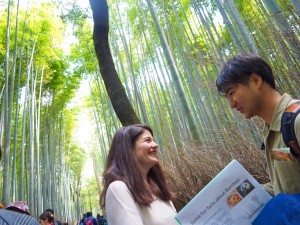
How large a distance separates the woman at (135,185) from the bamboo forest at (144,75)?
115cm

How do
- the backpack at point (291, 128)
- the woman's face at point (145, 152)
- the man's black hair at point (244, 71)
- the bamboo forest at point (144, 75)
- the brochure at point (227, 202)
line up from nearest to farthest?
1. the backpack at point (291, 128)
2. the brochure at point (227, 202)
3. the man's black hair at point (244, 71)
4. the woman's face at point (145, 152)
5. the bamboo forest at point (144, 75)

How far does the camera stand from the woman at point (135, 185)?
3.22ft

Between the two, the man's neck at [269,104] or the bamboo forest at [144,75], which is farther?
the bamboo forest at [144,75]

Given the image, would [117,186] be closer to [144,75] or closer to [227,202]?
[227,202]

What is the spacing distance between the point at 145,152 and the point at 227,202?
43 centimetres

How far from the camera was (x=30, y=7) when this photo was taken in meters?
8.81

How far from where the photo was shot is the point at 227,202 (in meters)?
0.94

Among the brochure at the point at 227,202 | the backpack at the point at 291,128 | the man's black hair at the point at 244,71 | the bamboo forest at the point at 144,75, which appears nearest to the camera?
the backpack at the point at 291,128

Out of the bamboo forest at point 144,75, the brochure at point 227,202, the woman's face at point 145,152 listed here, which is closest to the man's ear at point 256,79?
the brochure at point 227,202

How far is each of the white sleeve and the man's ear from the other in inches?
23.5

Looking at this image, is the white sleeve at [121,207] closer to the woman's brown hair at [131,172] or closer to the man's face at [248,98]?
the woman's brown hair at [131,172]

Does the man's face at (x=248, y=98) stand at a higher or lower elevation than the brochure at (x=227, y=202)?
higher

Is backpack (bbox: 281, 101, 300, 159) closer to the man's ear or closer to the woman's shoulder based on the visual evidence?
the man's ear

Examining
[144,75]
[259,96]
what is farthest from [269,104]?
[144,75]
